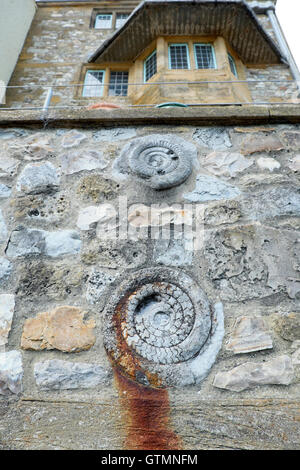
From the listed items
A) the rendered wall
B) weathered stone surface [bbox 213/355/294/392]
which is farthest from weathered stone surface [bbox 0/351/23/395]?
the rendered wall

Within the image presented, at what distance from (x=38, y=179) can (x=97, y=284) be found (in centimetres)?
88

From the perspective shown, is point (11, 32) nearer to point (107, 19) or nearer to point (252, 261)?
point (107, 19)

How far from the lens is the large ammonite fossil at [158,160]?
75.5 inches

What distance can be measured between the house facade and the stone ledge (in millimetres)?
11

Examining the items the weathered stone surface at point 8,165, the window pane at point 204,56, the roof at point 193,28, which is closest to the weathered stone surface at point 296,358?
the weathered stone surface at point 8,165

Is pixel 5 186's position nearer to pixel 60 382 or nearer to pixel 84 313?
pixel 84 313

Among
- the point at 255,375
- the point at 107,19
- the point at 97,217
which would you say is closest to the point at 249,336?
Result: the point at 255,375

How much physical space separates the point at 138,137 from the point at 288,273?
1351 millimetres

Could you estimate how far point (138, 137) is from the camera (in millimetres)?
2172

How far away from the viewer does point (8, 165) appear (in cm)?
209

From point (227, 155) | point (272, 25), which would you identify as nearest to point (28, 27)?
point (272, 25)

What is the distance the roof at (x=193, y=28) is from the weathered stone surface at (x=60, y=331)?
8328mm

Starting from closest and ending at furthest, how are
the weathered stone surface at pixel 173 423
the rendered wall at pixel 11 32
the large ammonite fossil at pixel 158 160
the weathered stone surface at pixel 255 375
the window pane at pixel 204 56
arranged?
the weathered stone surface at pixel 173 423 < the weathered stone surface at pixel 255 375 < the large ammonite fossil at pixel 158 160 < the window pane at pixel 204 56 < the rendered wall at pixel 11 32

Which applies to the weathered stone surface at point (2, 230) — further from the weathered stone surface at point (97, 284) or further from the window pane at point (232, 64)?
the window pane at point (232, 64)
